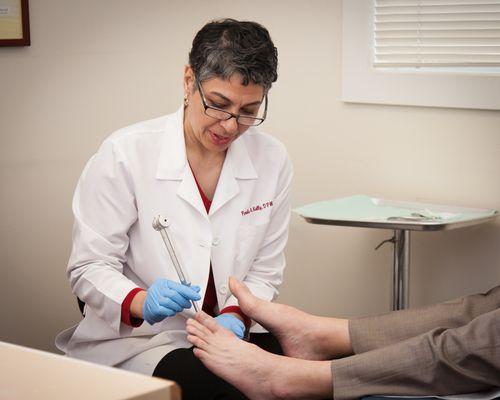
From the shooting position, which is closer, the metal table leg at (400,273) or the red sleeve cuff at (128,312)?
the red sleeve cuff at (128,312)

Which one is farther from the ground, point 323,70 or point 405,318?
point 323,70

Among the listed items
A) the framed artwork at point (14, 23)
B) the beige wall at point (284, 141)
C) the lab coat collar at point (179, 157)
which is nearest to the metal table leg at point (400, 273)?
the beige wall at point (284, 141)

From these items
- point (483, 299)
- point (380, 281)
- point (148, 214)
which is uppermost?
point (148, 214)

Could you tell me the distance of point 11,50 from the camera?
3.10 m

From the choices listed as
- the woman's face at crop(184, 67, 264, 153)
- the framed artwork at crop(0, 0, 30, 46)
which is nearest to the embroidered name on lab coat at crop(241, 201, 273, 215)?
the woman's face at crop(184, 67, 264, 153)

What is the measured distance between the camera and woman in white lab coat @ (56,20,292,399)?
177 cm

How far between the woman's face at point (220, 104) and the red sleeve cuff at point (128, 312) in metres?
0.36

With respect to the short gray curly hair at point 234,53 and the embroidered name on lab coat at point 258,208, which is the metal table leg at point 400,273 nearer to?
the embroidered name on lab coat at point 258,208

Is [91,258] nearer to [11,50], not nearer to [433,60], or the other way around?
[433,60]

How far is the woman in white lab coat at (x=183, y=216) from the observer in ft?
5.82

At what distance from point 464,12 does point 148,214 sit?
121 cm

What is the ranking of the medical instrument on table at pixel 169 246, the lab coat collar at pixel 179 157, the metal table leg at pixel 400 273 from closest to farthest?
the medical instrument on table at pixel 169 246, the lab coat collar at pixel 179 157, the metal table leg at pixel 400 273

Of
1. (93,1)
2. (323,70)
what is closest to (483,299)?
(323,70)

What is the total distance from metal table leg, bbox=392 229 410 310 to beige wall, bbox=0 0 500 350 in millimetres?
192
